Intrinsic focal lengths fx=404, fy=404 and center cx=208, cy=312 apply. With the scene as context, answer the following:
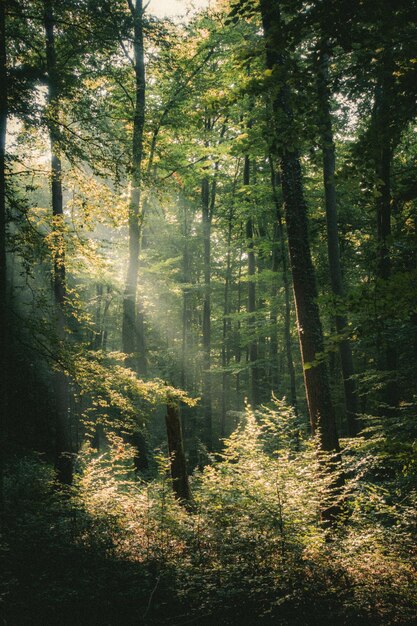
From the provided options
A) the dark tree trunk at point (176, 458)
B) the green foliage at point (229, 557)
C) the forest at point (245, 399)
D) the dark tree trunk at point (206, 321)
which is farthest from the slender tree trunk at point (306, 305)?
the dark tree trunk at point (206, 321)

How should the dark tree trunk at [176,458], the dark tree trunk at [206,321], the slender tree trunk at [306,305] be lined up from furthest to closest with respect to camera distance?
the dark tree trunk at [206,321], the dark tree trunk at [176,458], the slender tree trunk at [306,305]

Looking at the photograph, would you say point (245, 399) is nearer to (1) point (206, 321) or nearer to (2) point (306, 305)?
(2) point (306, 305)

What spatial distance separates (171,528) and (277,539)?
179 cm

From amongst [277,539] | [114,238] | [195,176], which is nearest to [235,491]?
[277,539]

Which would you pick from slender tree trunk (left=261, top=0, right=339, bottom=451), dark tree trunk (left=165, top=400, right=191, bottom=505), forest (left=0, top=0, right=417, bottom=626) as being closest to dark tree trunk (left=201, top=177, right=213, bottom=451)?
forest (left=0, top=0, right=417, bottom=626)

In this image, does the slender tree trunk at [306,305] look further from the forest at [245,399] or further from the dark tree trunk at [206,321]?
the dark tree trunk at [206,321]

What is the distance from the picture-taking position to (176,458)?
331 inches

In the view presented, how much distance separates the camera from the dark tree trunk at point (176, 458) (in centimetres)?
834

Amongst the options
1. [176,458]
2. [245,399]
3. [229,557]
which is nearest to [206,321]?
[245,399]

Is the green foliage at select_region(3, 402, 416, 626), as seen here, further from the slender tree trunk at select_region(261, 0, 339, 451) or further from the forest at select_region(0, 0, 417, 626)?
the slender tree trunk at select_region(261, 0, 339, 451)

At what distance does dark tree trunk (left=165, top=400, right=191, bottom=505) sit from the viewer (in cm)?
834

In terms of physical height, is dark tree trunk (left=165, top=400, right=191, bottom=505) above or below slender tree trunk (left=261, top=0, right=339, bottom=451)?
below

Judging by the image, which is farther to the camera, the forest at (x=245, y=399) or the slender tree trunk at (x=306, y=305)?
the slender tree trunk at (x=306, y=305)

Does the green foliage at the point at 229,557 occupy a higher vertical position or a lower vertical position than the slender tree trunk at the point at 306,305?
lower
